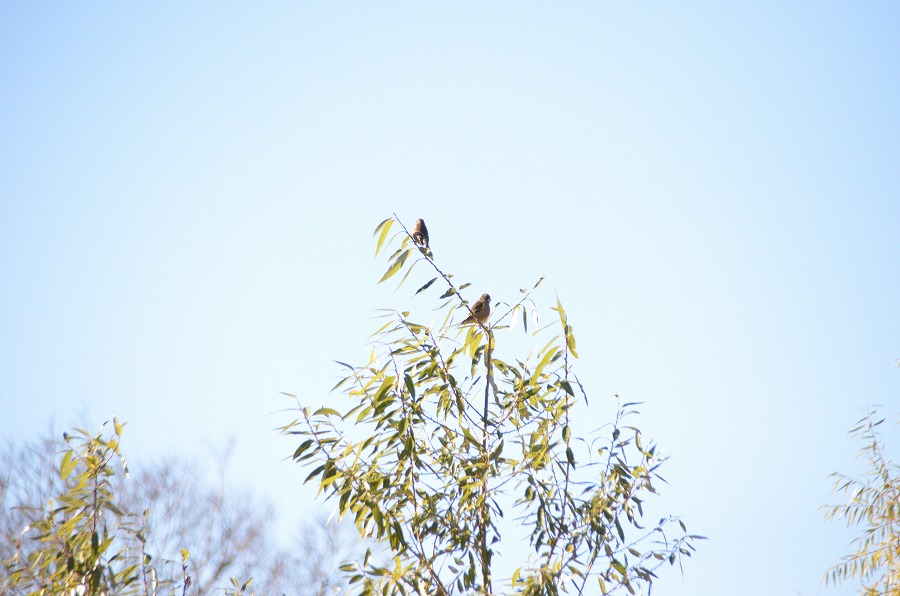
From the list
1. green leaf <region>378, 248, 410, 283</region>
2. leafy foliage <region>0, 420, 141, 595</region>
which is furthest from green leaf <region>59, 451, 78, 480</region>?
green leaf <region>378, 248, 410, 283</region>

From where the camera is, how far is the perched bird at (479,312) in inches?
117

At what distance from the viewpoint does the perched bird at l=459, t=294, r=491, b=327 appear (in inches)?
117

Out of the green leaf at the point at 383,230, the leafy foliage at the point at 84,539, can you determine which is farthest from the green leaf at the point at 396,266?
the leafy foliage at the point at 84,539

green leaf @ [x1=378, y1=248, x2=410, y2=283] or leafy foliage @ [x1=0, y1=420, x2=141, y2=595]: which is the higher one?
green leaf @ [x1=378, y1=248, x2=410, y2=283]

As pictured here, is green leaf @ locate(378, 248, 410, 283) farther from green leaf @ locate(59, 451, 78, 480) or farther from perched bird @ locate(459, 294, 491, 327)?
green leaf @ locate(59, 451, 78, 480)

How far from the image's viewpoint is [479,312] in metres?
3.70

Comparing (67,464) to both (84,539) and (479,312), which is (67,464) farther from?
(479,312)

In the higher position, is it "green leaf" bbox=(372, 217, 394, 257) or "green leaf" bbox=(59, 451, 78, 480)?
"green leaf" bbox=(372, 217, 394, 257)

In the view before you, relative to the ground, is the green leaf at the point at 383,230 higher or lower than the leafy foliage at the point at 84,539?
higher

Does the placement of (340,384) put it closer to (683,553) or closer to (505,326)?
(505,326)

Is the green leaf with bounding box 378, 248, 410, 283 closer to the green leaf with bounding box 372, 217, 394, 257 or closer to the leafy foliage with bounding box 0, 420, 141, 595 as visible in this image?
the green leaf with bounding box 372, 217, 394, 257

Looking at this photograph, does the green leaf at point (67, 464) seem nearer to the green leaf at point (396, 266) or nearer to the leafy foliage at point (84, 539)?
the leafy foliage at point (84, 539)

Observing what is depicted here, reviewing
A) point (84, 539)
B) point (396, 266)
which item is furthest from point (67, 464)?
point (396, 266)

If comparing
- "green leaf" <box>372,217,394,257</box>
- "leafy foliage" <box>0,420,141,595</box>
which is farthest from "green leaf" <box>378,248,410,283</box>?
"leafy foliage" <box>0,420,141,595</box>
